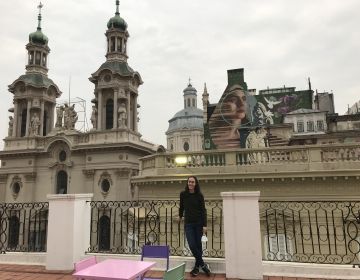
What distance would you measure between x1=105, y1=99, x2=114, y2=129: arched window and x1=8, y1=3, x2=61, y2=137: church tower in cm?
904

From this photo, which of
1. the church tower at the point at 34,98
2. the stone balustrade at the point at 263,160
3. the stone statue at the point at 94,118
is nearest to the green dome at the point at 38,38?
the church tower at the point at 34,98

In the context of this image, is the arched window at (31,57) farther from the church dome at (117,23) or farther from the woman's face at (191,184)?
the woman's face at (191,184)

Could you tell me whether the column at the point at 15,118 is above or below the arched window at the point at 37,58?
below

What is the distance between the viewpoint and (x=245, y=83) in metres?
37.2

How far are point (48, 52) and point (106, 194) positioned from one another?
22771 millimetres

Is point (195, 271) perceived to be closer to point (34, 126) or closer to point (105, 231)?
point (105, 231)

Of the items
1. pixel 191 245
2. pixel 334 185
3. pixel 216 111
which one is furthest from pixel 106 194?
pixel 191 245

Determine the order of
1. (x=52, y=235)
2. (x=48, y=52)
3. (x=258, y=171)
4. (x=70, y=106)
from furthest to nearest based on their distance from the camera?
(x=48, y=52) → (x=70, y=106) → (x=258, y=171) → (x=52, y=235)

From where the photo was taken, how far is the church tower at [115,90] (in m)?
37.0

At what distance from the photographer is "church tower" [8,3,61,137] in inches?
1602

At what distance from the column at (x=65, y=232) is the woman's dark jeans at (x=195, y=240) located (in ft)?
10.4

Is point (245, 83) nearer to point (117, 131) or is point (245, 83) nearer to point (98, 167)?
point (117, 131)

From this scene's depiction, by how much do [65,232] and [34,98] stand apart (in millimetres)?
36440

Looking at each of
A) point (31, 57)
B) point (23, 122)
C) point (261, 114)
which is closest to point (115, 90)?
point (23, 122)
